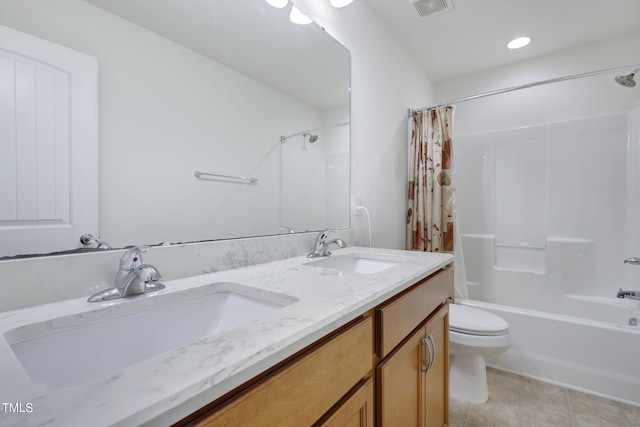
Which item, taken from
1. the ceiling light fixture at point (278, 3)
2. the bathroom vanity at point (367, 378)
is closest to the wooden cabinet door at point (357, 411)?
the bathroom vanity at point (367, 378)

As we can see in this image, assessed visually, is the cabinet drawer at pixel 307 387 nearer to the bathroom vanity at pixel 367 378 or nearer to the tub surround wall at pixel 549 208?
the bathroom vanity at pixel 367 378

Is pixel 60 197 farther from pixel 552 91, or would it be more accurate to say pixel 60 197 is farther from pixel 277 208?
pixel 552 91

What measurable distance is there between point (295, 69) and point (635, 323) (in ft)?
7.77

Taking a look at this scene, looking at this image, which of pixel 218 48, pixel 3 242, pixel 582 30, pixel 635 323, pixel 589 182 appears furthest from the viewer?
pixel 589 182

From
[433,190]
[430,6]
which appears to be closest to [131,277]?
[433,190]

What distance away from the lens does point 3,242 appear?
1.88 ft

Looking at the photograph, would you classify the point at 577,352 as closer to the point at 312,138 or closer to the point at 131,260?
the point at 312,138

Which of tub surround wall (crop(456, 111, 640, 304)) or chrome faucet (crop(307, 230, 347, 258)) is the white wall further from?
tub surround wall (crop(456, 111, 640, 304))

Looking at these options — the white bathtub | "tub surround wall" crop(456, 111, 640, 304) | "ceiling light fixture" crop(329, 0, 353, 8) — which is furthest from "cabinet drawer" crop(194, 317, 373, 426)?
"tub surround wall" crop(456, 111, 640, 304)

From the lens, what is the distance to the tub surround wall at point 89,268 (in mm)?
567

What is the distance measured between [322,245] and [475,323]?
3.31 ft

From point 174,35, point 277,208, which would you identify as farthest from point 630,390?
point 174,35

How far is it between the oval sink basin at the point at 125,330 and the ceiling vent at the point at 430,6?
201cm

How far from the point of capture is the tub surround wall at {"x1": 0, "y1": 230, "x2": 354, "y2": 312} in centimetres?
57
